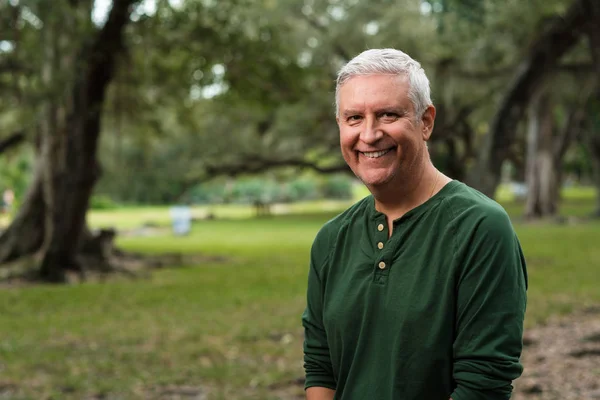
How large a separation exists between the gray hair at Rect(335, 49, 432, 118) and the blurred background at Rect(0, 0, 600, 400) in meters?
1.29

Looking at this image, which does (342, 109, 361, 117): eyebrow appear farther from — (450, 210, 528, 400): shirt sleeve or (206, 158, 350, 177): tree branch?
(206, 158, 350, 177): tree branch

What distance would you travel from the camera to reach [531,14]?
39.0 ft

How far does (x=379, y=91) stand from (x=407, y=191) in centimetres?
29

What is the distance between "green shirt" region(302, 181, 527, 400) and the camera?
6.52 ft

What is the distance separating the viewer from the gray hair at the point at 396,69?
209 centimetres

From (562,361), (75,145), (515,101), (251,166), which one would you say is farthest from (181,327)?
(251,166)

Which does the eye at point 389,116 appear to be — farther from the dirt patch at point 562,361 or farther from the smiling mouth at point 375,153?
the dirt patch at point 562,361

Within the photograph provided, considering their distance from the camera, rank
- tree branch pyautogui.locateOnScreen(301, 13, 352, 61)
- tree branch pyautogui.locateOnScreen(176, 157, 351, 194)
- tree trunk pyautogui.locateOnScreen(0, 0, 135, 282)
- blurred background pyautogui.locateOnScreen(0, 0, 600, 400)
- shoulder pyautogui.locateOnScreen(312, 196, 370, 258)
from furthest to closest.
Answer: tree branch pyautogui.locateOnScreen(176, 157, 351, 194) → tree branch pyautogui.locateOnScreen(301, 13, 352, 61) → tree trunk pyautogui.locateOnScreen(0, 0, 135, 282) → blurred background pyautogui.locateOnScreen(0, 0, 600, 400) → shoulder pyautogui.locateOnScreen(312, 196, 370, 258)

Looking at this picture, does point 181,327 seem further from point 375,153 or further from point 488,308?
point 488,308

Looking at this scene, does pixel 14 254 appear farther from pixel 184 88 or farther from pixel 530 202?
pixel 530 202

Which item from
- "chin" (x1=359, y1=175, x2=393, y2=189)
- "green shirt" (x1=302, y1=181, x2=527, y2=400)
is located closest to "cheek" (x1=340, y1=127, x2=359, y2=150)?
"chin" (x1=359, y1=175, x2=393, y2=189)

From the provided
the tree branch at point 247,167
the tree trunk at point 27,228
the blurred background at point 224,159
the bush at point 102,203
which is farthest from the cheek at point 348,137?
the bush at point 102,203

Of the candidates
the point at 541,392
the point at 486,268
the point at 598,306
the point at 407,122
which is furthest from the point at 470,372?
the point at 598,306

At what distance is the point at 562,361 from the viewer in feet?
22.1
